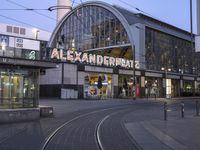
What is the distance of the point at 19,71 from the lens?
876 inches

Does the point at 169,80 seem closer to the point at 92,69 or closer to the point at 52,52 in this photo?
the point at 92,69

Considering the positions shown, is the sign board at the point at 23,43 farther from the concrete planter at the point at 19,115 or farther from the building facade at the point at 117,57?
the building facade at the point at 117,57

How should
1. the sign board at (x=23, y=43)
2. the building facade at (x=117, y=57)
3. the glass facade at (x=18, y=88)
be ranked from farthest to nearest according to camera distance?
the building facade at (x=117, y=57)
the sign board at (x=23, y=43)
the glass facade at (x=18, y=88)

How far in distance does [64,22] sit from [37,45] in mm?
65434

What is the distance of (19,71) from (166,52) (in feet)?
205

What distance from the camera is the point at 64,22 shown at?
88.2m

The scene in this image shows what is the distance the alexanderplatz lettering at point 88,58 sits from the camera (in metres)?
54.2

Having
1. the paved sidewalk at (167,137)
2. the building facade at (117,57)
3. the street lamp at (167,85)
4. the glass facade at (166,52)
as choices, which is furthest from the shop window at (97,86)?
the paved sidewalk at (167,137)

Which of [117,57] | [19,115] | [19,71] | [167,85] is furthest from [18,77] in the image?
[167,85]

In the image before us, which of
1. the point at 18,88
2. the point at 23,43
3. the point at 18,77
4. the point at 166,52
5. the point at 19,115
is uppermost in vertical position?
the point at 166,52

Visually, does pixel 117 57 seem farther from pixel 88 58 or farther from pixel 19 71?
Result: pixel 19 71

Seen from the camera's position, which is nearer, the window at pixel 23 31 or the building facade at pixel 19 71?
the building facade at pixel 19 71

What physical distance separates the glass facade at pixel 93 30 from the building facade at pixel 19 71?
159 ft

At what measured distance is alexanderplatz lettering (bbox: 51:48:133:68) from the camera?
54.2m
